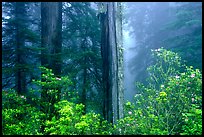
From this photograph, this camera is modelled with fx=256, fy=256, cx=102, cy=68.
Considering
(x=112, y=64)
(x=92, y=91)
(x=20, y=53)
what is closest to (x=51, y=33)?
(x=20, y=53)

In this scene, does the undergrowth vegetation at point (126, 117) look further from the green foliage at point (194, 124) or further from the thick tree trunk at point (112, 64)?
the thick tree trunk at point (112, 64)

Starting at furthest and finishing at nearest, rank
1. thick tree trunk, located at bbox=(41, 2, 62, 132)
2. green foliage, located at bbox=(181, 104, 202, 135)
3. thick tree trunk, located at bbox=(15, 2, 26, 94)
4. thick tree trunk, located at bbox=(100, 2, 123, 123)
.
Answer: thick tree trunk, located at bbox=(15, 2, 26, 94) < thick tree trunk, located at bbox=(41, 2, 62, 132) < thick tree trunk, located at bbox=(100, 2, 123, 123) < green foliage, located at bbox=(181, 104, 202, 135)

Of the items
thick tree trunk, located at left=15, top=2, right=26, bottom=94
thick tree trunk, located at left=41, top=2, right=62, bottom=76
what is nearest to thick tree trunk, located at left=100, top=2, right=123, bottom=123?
thick tree trunk, located at left=41, top=2, right=62, bottom=76

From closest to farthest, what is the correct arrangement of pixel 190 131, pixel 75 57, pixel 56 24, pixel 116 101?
pixel 190 131, pixel 116 101, pixel 75 57, pixel 56 24

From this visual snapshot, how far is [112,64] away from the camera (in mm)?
6020

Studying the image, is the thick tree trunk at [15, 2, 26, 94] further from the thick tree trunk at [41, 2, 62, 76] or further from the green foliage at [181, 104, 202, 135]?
the green foliage at [181, 104, 202, 135]

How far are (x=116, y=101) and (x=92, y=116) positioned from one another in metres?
1.10

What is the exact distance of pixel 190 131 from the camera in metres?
4.67

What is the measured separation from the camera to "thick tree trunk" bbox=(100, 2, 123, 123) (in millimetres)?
5980

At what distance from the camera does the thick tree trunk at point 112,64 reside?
235 inches

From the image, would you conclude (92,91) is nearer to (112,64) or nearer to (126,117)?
(112,64)

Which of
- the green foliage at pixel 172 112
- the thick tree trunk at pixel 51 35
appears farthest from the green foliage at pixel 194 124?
the thick tree trunk at pixel 51 35

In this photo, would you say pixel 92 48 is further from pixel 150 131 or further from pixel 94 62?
pixel 150 131

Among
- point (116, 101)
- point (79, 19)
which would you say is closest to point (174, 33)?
point (79, 19)
